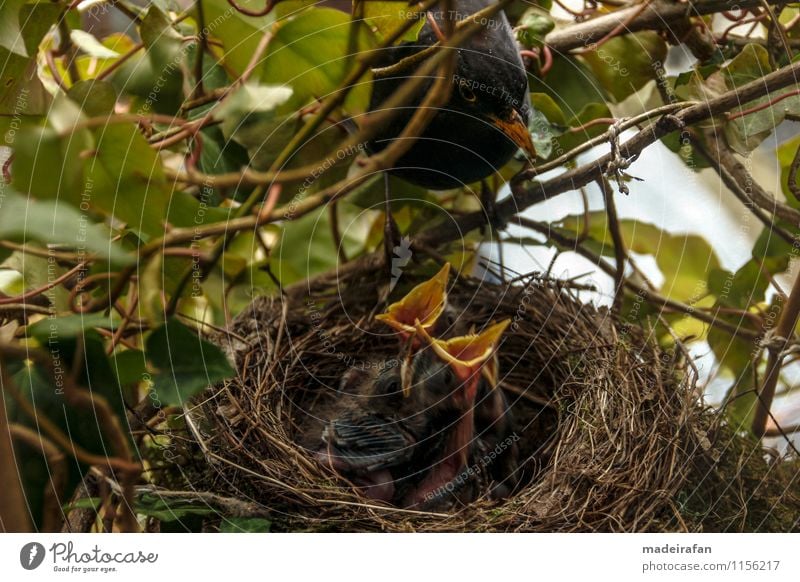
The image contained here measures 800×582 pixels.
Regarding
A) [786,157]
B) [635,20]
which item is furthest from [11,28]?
[786,157]

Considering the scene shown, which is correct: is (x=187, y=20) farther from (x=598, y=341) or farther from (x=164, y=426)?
(x=598, y=341)

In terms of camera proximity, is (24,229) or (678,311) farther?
(678,311)

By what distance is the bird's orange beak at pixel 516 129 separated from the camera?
0.53 m

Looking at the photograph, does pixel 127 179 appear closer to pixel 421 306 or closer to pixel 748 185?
pixel 421 306

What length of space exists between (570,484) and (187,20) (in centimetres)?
43

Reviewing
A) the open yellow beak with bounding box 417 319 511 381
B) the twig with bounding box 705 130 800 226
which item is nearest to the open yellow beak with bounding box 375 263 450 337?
the open yellow beak with bounding box 417 319 511 381

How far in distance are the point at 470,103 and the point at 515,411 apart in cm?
28

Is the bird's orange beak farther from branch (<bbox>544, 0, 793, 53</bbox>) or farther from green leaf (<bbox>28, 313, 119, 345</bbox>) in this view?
green leaf (<bbox>28, 313, 119, 345</bbox>)

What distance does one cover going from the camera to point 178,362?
508 mm

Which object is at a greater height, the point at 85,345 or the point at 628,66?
the point at 628,66
